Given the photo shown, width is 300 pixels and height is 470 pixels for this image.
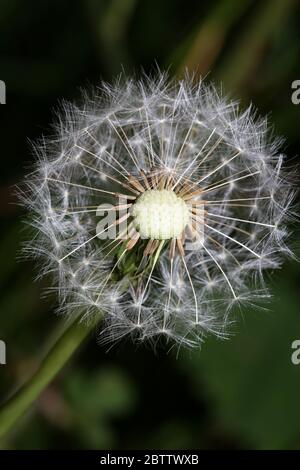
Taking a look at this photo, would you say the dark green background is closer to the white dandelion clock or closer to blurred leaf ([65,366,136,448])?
blurred leaf ([65,366,136,448])

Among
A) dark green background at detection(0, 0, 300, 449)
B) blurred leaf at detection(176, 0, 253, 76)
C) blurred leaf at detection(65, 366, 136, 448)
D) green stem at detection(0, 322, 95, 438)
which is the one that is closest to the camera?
green stem at detection(0, 322, 95, 438)

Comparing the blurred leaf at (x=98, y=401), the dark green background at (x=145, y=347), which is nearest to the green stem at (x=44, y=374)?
the dark green background at (x=145, y=347)

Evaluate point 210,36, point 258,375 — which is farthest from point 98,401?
point 210,36

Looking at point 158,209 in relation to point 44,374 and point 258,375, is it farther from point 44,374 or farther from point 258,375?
point 258,375

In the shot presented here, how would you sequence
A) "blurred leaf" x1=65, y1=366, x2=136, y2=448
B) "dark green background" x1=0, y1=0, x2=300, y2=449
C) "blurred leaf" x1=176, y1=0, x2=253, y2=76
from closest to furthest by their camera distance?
1. "blurred leaf" x1=176, y1=0, x2=253, y2=76
2. "dark green background" x1=0, y1=0, x2=300, y2=449
3. "blurred leaf" x1=65, y1=366, x2=136, y2=448

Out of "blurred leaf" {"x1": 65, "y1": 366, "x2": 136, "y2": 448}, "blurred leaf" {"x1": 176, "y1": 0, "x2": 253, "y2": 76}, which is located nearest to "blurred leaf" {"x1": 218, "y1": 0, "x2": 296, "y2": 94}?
"blurred leaf" {"x1": 176, "y1": 0, "x2": 253, "y2": 76}

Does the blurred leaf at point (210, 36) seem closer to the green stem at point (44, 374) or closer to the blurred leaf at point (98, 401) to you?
the blurred leaf at point (98, 401)
